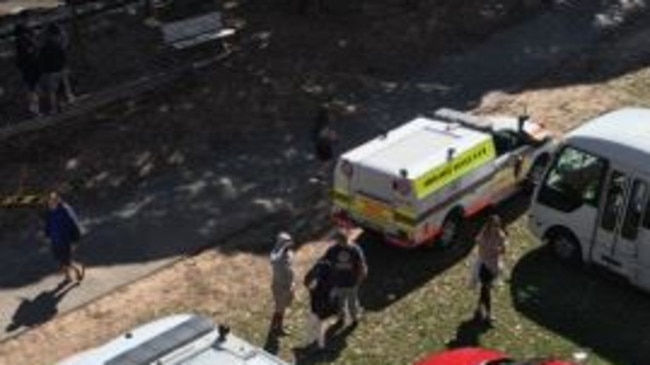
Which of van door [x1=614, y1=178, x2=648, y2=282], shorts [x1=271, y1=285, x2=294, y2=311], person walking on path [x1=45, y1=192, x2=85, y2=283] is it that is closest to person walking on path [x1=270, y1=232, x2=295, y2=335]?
shorts [x1=271, y1=285, x2=294, y2=311]

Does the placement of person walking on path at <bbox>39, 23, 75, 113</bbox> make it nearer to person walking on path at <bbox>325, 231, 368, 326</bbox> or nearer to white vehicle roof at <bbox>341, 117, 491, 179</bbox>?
white vehicle roof at <bbox>341, 117, 491, 179</bbox>

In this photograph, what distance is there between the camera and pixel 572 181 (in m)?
19.5

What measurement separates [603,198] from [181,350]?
384 inches

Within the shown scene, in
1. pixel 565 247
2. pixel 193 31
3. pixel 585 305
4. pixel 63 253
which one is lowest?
pixel 585 305

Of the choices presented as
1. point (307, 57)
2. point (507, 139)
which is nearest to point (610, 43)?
point (307, 57)

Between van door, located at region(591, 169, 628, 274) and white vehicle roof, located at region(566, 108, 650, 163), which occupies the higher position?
white vehicle roof, located at region(566, 108, 650, 163)

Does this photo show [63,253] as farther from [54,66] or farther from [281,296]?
[54,66]

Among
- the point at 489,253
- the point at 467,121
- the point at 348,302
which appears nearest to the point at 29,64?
the point at 467,121

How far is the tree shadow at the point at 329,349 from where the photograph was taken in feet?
57.0

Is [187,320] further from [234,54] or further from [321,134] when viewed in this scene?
[234,54]

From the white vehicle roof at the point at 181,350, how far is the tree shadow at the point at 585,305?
786cm

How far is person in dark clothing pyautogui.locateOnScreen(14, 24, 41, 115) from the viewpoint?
944 inches

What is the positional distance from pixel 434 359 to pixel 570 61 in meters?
15.5

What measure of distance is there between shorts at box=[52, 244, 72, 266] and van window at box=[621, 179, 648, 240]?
28.7 feet
